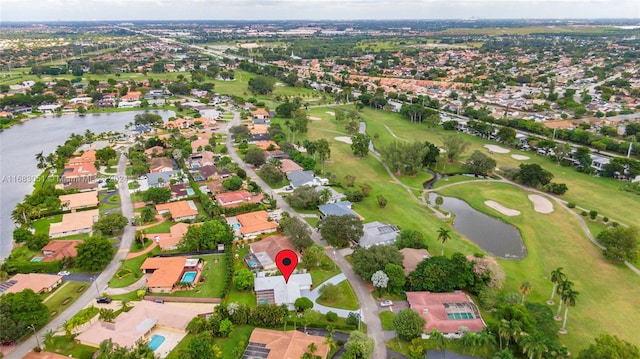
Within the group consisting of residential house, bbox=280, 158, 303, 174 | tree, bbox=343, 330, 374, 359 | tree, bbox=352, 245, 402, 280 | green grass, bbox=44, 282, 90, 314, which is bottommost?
green grass, bbox=44, 282, 90, 314

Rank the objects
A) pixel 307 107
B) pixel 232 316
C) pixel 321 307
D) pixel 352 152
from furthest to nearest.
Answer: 1. pixel 307 107
2. pixel 352 152
3. pixel 321 307
4. pixel 232 316

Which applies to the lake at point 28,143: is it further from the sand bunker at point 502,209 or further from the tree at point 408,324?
the sand bunker at point 502,209

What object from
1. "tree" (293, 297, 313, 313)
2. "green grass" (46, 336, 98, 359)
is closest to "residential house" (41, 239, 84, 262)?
"green grass" (46, 336, 98, 359)

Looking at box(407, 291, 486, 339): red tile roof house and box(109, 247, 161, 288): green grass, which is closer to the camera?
box(407, 291, 486, 339): red tile roof house

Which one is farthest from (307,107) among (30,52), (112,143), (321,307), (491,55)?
(30,52)

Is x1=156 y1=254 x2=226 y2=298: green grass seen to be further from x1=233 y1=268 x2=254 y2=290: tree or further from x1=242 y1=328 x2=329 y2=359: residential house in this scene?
x1=242 y1=328 x2=329 y2=359: residential house

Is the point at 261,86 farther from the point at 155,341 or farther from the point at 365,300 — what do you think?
the point at 155,341

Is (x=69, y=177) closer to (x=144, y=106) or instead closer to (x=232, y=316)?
(x=232, y=316)

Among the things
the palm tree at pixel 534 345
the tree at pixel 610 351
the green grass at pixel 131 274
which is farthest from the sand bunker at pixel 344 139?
the tree at pixel 610 351

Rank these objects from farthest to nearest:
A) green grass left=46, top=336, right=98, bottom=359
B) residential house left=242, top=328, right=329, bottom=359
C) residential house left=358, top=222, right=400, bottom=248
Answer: residential house left=358, top=222, right=400, bottom=248
green grass left=46, top=336, right=98, bottom=359
residential house left=242, top=328, right=329, bottom=359
